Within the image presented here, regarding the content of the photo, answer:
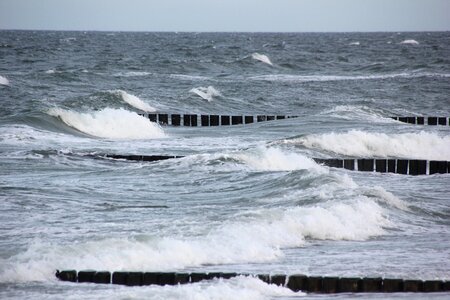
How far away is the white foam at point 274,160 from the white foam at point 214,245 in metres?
5.60

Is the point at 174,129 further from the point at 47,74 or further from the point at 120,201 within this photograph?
the point at 47,74

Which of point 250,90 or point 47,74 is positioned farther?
point 47,74

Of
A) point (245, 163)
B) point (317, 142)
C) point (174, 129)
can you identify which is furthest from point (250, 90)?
point (245, 163)

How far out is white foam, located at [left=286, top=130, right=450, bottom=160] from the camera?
2230cm

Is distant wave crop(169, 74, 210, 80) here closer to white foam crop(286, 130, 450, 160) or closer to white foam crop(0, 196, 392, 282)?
Result: white foam crop(286, 130, 450, 160)

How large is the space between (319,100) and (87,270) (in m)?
28.6

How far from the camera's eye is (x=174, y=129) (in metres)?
27.4

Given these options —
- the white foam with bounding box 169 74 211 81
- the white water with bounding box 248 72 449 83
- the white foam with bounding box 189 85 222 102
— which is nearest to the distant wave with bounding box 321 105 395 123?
the white foam with bounding box 189 85 222 102

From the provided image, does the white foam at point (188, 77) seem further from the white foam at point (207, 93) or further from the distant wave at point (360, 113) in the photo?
A: the distant wave at point (360, 113)

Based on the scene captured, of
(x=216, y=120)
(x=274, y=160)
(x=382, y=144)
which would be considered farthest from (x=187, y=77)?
(x=274, y=160)

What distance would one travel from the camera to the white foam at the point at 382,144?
22.3 meters

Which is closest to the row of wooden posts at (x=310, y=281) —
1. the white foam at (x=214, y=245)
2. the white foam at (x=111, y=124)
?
the white foam at (x=214, y=245)

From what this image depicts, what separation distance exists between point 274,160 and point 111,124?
8.25 m

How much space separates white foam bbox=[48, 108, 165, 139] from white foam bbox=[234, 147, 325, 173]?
6.06 m
